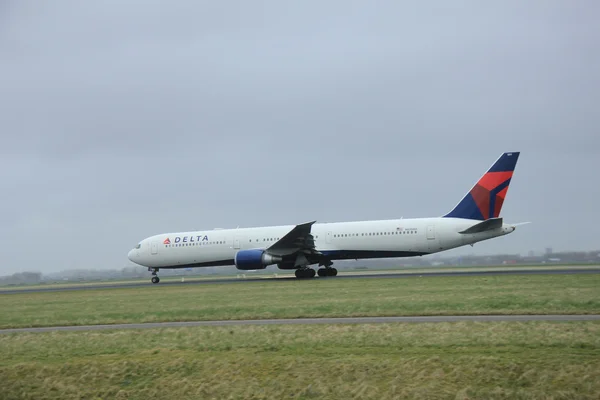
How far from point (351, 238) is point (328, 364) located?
28.0 metres

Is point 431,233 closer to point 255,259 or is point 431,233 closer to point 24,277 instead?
point 255,259

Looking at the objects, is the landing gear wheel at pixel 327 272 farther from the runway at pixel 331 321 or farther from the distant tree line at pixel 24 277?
the distant tree line at pixel 24 277

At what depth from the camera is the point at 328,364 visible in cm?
1249

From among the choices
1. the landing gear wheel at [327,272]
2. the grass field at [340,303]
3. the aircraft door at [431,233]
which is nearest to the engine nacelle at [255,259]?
the landing gear wheel at [327,272]

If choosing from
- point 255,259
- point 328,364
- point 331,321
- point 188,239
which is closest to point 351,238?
point 255,259

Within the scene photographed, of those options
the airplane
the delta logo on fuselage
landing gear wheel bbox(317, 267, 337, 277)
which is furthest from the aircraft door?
the delta logo on fuselage

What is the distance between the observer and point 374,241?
39.7 meters

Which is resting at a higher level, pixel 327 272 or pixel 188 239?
pixel 188 239

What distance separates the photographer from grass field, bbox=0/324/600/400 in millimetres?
11109

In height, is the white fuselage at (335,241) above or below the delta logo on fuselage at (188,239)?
below

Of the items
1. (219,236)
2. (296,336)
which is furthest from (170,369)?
(219,236)

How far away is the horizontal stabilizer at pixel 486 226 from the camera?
35.8m

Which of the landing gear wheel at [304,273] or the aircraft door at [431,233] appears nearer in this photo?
the aircraft door at [431,233]

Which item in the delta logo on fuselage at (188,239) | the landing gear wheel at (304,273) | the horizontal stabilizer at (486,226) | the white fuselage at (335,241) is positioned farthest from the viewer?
the delta logo on fuselage at (188,239)
